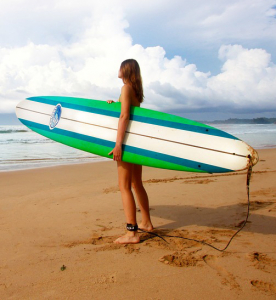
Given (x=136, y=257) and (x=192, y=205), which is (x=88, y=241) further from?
(x=192, y=205)

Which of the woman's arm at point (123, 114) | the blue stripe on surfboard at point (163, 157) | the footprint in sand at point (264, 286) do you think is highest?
the woman's arm at point (123, 114)

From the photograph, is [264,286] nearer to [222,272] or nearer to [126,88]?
[222,272]

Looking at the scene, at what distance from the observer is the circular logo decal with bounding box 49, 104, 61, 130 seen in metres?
3.42

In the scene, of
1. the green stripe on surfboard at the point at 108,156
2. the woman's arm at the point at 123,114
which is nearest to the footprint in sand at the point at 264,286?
the green stripe on surfboard at the point at 108,156

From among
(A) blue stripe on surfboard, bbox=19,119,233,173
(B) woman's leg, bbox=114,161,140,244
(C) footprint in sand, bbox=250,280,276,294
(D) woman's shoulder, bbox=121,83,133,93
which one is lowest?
(C) footprint in sand, bbox=250,280,276,294

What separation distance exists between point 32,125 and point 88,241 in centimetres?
194

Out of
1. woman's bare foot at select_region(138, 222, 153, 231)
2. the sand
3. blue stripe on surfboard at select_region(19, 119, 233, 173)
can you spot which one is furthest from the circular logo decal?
woman's bare foot at select_region(138, 222, 153, 231)

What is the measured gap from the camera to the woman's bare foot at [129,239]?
238cm

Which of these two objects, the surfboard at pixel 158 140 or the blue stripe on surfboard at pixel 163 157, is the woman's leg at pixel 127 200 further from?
the blue stripe on surfboard at pixel 163 157

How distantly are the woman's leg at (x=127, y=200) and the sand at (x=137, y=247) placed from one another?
0.34ft

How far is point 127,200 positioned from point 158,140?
682 millimetres

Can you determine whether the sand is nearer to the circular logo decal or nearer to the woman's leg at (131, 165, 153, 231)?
the woman's leg at (131, 165, 153, 231)

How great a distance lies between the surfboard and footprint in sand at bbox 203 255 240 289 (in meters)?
0.81

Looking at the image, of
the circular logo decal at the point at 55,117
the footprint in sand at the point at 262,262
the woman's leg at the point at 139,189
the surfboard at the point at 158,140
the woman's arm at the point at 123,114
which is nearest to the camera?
the footprint in sand at the point at 262,262
